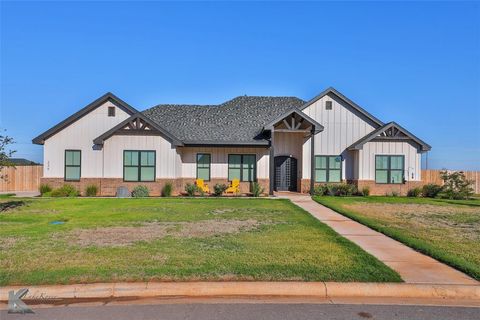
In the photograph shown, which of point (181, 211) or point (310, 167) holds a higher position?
point (310, 167)

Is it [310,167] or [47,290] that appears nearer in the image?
[47,290]

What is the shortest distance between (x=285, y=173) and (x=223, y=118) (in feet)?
19.3

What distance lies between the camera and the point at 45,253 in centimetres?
783

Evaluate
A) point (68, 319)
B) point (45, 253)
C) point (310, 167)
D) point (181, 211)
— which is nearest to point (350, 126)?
point (310, 167)

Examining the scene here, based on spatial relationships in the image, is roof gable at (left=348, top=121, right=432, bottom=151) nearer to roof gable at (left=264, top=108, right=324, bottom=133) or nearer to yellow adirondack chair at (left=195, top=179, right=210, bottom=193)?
roof gable at (left=264, top=108, right=324, bottom=133)

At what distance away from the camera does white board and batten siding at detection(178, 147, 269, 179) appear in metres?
25.5

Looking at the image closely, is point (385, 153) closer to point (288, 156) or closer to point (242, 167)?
point (288, 156)

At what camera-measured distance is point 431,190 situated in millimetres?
25141

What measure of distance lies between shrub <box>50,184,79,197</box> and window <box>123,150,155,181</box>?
2.92m

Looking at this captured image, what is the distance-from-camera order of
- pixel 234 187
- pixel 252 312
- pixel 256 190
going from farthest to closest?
pixel 234 187, pixel 256 190, pixel 252 312

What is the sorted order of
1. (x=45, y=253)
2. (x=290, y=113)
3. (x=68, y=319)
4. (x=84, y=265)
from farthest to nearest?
1. (x=290, y=113)
2. (x=45, y=253)
3. (x=84, y=265)
4. (x=68, y=319)

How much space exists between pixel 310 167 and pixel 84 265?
20230mm

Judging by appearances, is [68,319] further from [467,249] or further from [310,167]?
[310,167]

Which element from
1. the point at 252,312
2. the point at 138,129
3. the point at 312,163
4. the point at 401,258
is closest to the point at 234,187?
the point at 312,163
